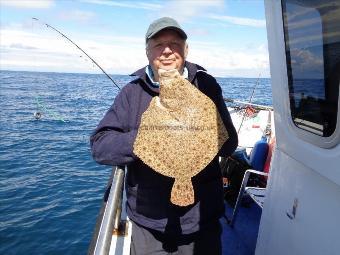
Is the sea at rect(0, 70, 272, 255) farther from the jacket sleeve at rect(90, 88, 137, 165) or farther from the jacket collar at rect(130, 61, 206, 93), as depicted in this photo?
the jacket sleeve at rect(90, 88, 137, 165)

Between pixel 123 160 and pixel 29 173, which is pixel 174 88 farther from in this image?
pixel 29 173

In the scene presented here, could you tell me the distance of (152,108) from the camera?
8.52ft

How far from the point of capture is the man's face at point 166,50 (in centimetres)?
271

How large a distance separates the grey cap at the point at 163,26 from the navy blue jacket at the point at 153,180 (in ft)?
0.94

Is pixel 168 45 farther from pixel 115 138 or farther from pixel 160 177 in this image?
pixel 160 177

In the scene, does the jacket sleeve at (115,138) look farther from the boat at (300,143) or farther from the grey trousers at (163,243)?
the grey trousers at (163,243)

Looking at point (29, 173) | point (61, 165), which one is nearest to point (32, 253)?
point (29, 173)

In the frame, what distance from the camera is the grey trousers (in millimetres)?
2803

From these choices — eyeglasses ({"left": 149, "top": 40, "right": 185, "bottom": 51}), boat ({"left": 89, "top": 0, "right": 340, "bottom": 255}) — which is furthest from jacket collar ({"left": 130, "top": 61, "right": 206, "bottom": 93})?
boat ({"left": 89, "top": 0, "right": 340, "bottom": 255})

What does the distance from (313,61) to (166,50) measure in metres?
1.04

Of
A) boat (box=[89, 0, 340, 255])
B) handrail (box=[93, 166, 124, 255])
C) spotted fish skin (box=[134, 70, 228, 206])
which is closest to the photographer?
handrail (box=[93, 166, 124, 255])

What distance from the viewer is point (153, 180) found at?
274cm

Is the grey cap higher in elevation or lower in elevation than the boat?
higher

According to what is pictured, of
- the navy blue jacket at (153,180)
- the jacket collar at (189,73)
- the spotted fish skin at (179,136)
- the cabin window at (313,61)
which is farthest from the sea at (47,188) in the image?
the cabin window at (313,61)
